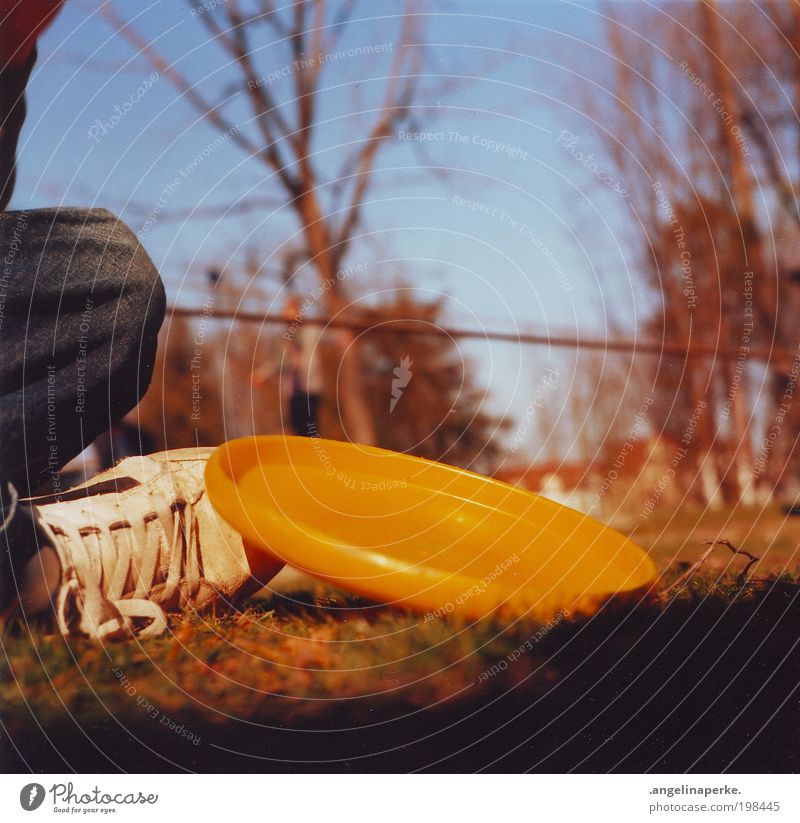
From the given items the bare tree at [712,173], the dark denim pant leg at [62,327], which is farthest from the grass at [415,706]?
the bare tree at [712,173]

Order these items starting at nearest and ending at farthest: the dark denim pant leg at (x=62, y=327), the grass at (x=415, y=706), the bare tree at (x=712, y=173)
A: the grass at (x=415, y=706), the dark denim pant leg at (x=62, y=327), the bare tree at (x=712, y=173)

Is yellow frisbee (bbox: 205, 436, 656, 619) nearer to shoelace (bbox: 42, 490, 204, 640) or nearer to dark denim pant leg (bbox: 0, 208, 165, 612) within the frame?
shoelace (bbox: 42, 490, 204, 640)

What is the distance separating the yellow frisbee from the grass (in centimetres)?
6

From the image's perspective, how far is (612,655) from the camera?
99 cm

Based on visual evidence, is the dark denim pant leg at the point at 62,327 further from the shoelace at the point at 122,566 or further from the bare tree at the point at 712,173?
the bare tree at the point at 712,173

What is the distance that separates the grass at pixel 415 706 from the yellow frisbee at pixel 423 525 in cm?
6

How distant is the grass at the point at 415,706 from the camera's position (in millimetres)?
978

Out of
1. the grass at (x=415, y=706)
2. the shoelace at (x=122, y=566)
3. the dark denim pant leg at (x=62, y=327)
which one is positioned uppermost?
the dark denim pant leg at (x=62, y=327)

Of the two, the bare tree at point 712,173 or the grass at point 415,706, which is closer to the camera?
the grass at point 415,706

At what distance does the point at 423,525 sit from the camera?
1.43 m

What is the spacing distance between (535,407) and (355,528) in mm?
548

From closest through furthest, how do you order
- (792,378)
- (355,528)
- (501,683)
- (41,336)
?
1. (501,683)
2. (41,336)
3. (355,528)
4. (792,378)
